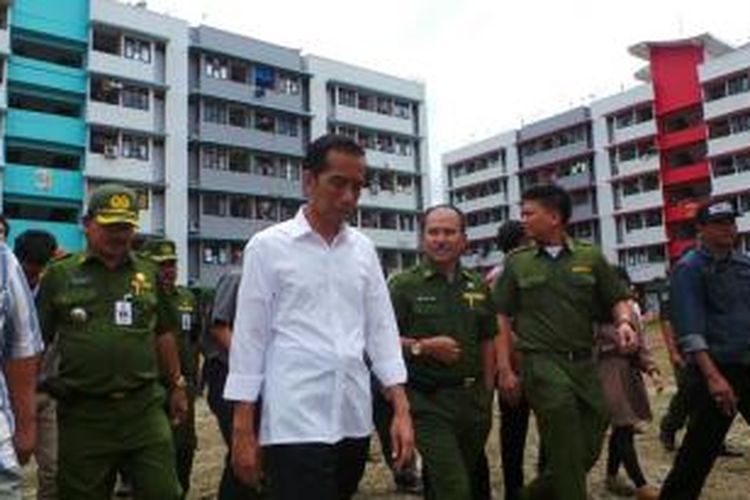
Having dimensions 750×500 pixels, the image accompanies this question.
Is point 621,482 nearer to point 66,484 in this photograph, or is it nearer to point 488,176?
point 66,484

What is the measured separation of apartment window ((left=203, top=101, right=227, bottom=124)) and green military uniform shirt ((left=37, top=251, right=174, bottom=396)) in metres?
44.0

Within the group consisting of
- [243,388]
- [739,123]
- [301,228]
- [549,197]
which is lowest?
[243,388]

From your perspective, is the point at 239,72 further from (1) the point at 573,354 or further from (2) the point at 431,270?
(1) the point at 573,354

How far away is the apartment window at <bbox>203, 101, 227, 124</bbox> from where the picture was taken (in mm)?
48312

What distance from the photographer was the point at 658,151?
187 ft

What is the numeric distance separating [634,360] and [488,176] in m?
63.8

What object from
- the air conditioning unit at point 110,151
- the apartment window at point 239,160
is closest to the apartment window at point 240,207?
the apartment window at point 239,160

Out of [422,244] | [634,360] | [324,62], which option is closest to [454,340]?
[422,244]

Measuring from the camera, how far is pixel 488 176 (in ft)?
233

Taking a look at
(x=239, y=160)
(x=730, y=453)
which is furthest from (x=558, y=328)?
(x=239, y=160)

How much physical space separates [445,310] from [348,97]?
49.8 metres

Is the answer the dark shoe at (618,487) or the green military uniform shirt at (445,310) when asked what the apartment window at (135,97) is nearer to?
the dark shoe at (618,487)

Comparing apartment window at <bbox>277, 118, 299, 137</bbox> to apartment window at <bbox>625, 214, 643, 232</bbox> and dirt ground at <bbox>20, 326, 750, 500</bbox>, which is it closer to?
apartment window at <bbox>625, 214, 643, 232</bbox>

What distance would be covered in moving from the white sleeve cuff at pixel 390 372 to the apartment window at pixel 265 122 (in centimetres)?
4781
